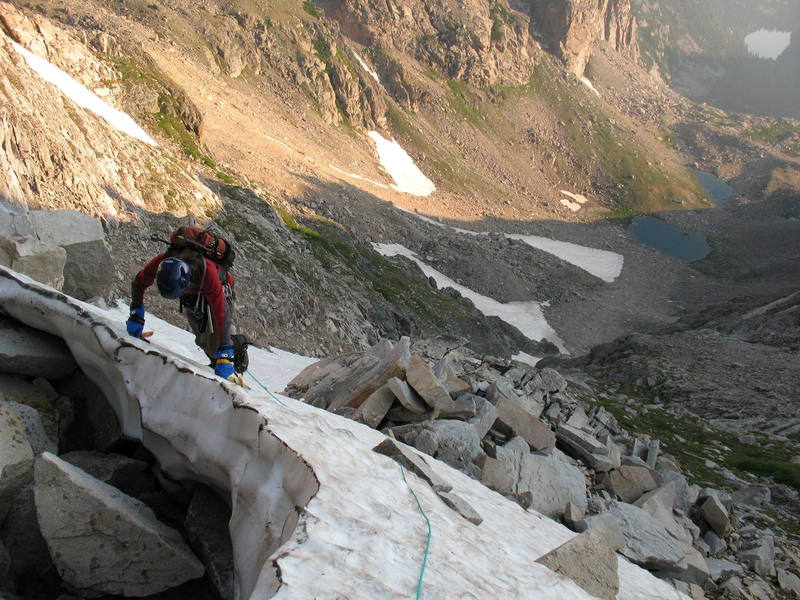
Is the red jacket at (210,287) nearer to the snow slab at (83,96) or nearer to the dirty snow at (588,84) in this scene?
the snow slab at (83,96)

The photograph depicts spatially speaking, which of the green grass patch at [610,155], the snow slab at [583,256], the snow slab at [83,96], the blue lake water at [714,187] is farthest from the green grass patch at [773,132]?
the snow slab at [83,96]

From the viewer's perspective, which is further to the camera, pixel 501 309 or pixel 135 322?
pixel 501 309

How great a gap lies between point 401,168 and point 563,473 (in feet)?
242

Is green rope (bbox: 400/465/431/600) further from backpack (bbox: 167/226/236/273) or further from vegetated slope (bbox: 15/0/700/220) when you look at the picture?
vegetated slope (bbox: 15/0/700/220)

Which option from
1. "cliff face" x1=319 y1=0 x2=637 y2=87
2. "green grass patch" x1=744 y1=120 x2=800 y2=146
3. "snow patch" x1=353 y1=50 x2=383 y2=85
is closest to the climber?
"snow patch" x1=353 y1=50 x2=383 y2=85

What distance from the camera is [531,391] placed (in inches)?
731

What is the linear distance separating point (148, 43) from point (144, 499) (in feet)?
197

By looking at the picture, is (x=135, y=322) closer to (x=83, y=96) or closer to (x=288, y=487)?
(x=288, y=487)

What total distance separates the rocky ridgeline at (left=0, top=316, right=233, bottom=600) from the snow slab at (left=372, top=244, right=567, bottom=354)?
4854cm

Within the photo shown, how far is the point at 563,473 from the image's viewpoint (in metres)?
11.7

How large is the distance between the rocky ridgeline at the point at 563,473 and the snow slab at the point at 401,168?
208ft

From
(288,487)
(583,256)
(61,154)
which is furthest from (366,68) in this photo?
(288,487)

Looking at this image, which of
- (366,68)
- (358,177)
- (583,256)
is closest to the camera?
(358,177)

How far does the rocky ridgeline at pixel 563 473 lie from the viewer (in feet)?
33.9
